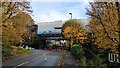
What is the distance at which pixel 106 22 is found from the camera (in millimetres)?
17422

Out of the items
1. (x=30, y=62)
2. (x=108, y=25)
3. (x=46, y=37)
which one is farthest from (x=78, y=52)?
(x=46, y=37)

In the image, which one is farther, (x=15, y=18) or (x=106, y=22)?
(x=15, y=18)

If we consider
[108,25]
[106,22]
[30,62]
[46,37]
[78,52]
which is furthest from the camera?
[46,37]

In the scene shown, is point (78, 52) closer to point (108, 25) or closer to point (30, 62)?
point (30, 62)

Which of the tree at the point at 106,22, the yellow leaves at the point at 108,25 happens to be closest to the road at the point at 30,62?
the tree at the point at 106,22

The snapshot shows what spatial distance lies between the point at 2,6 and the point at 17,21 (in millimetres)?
5785

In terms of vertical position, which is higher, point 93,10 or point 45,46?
point 93,10

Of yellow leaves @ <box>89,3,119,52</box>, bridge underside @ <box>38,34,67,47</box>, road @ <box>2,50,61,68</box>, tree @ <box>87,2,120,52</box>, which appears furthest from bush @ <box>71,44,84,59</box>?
bridge underside @ <box>38,34,67,47</box>

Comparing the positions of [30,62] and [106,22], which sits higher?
[106,22]

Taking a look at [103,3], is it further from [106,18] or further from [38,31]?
[38,31]

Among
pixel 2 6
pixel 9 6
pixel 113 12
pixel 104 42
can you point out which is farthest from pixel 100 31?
pixel 9 6

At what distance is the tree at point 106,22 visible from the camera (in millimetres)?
16703

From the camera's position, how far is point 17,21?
117ft

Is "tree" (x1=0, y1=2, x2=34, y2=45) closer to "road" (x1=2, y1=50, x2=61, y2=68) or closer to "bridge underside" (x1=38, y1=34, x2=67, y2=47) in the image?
"road" (x1=2, y1=50, x2=61, y2=68)
